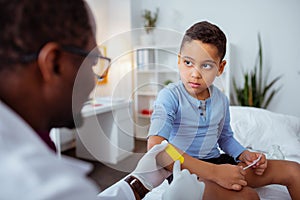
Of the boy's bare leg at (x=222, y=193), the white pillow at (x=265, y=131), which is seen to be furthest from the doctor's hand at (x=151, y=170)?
the white pillow at (x=265, y=131)

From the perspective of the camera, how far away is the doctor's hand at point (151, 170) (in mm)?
703

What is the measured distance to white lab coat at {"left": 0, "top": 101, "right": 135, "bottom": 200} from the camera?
23 cm

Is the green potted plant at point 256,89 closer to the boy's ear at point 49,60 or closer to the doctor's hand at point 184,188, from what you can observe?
the doctor's hand at point 184,188

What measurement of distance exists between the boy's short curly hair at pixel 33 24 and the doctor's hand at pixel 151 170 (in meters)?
0.44

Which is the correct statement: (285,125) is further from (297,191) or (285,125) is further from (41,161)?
(41,161)

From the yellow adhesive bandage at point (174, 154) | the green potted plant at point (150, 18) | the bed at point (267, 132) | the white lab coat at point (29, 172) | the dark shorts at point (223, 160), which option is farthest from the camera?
the green potted plant at point (150, 18)

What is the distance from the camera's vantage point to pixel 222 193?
2.29ft

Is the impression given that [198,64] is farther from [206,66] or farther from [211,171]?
[211,171]

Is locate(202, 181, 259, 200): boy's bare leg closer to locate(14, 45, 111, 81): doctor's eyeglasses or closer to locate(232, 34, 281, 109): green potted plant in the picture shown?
locate(14, 45, 111, 81): doctor's eyeglasses

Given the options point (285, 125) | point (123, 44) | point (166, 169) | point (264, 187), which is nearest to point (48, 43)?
point (123, 44)

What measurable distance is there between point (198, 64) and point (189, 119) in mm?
184

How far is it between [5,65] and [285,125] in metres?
1.65

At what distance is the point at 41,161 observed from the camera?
10.1 inches

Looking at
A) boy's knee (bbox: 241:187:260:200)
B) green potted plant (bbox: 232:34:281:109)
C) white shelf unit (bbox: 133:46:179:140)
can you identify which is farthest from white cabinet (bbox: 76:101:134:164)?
green potted plant (bbox: 232:34:281:109)
